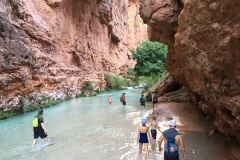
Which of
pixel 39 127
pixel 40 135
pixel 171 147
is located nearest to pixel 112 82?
pixel 40 135

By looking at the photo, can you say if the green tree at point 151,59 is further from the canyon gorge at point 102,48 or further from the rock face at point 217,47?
the rock face at point 217,47

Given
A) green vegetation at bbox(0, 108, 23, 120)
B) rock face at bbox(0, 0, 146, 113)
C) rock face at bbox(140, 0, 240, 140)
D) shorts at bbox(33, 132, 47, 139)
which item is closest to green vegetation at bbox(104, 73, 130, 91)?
rock face at bbox(0, 0, 146, 113)

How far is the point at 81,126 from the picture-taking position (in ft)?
38.2

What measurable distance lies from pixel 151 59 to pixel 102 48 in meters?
12.2

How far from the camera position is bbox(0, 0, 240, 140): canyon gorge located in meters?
6.10

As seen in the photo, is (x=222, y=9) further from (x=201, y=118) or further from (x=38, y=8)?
(x=38, y=8)

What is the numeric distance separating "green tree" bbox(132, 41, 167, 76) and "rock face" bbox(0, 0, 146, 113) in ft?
26.1

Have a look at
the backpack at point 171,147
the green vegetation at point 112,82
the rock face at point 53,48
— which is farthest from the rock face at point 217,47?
the green vegetation at point 112,82

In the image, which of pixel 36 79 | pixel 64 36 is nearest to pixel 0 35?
pixel 36 79

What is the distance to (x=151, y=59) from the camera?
1134 inches

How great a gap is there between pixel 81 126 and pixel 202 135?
6.16 metres

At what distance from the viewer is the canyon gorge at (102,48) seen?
20.0ft

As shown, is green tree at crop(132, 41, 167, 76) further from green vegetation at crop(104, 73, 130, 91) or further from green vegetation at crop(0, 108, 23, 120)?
green vegetation at crop(0, 108, 23, 120)

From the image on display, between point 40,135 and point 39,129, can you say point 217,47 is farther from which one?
point 40,135
